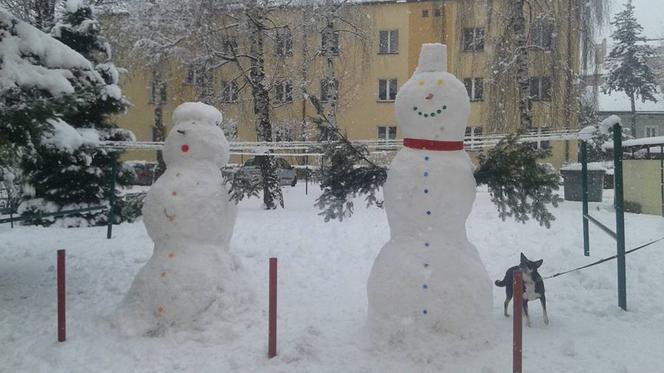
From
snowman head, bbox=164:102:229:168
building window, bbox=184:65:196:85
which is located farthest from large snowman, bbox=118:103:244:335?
building window, bbox=184:65:196:85

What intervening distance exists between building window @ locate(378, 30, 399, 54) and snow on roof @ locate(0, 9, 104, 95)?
2212 centimetres

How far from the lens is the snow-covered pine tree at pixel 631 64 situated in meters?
35.1

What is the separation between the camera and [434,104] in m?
4.50

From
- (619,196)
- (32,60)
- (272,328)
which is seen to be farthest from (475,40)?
(272,328)

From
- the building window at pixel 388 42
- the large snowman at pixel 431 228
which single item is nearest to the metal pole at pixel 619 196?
the large snowman at pixel 431 228

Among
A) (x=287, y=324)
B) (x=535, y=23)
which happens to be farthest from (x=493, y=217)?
(x=287, y=324)

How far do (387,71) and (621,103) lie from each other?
2023 centimetres

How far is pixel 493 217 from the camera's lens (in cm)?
1189

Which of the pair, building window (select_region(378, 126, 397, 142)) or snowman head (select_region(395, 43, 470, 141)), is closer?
snowman head (select_region(395, 43, 470, 141))

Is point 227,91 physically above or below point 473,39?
below

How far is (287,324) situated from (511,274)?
2.12 meters

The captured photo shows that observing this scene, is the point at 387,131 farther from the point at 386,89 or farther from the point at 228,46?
the point at 228,46

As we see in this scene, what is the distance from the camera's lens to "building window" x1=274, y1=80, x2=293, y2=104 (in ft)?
62.3

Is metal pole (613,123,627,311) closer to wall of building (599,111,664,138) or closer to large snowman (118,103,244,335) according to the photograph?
large snowman (118,103,244,335)
